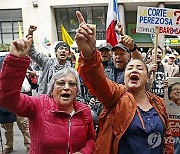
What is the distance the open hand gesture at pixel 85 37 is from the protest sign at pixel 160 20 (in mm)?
3633

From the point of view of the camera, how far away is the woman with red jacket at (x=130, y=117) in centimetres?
252

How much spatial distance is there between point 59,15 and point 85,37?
26269 millimetres

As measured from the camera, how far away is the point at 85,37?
2041mm

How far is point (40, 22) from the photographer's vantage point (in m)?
26.5

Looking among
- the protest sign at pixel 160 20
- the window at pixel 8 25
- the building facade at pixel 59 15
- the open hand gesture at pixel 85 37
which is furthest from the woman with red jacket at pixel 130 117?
the window at pixel 8 25

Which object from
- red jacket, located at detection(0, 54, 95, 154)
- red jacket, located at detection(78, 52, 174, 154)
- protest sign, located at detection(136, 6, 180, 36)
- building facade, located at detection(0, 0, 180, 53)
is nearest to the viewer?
red jacket, located at detection(78, 52, 174, 154)

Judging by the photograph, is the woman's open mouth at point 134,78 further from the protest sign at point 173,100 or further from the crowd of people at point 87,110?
the protest sign at point 173,100

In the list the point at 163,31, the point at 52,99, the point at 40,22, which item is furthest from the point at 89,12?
the point at 52,99

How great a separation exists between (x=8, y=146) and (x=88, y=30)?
4.38 metres

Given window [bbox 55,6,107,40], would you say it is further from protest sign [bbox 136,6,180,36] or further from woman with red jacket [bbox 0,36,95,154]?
woman with red jacket [bbox 0,36,95,154]

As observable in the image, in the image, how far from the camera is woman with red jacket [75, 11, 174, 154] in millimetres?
2518

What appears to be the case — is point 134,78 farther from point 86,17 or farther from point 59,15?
point 59,15

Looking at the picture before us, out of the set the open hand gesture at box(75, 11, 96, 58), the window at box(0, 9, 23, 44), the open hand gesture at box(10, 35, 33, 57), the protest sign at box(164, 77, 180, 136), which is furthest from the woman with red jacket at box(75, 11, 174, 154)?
the window at box(0, 9, 23, 44)

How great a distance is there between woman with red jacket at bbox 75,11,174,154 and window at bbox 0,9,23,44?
26.2m
